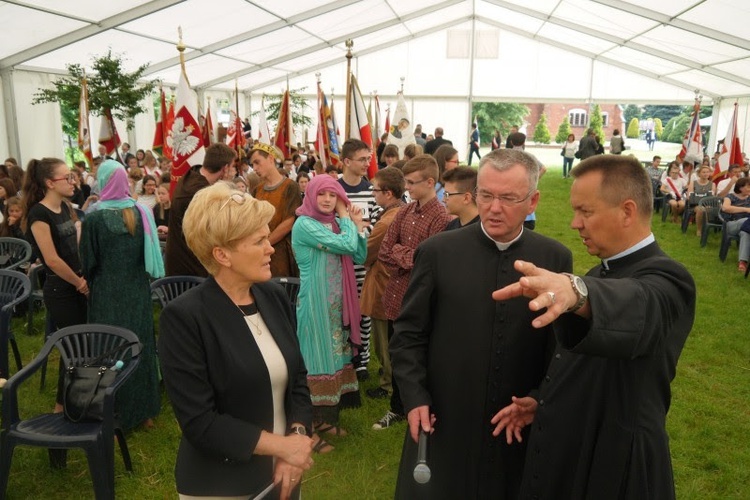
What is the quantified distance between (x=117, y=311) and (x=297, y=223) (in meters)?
1.51

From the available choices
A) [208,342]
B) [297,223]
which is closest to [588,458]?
[208,342]

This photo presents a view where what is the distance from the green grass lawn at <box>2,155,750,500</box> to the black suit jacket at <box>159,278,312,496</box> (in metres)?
1.71

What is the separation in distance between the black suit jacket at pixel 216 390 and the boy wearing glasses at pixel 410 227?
1.98 meters

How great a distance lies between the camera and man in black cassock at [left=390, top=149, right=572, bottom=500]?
2154mm

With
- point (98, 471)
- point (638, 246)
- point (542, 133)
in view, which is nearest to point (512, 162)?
point (638, 246)

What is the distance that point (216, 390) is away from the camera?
6.63 feet

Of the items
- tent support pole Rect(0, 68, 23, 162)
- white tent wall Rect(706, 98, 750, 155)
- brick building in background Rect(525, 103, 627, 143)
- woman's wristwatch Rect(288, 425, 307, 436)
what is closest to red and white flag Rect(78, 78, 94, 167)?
tent support pole Rect(0, 68, 23, 162)

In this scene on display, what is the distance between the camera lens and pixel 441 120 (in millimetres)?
26453

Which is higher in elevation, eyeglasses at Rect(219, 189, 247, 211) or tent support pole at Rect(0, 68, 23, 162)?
tent support pole at Rect(0, 68, 23, 162)

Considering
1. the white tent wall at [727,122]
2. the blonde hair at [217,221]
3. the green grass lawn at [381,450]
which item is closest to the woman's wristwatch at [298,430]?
the blonde hair at [217,221]

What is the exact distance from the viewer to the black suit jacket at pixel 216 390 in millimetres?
1948

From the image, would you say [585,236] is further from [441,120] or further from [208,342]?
[441,120]

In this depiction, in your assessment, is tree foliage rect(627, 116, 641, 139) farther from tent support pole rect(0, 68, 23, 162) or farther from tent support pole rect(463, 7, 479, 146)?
tent support pole rect(0, 68, 23, 162)

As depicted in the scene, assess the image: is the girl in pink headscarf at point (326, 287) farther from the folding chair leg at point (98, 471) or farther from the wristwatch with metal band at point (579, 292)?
the wristwatch with metal band at point (579, 292)
